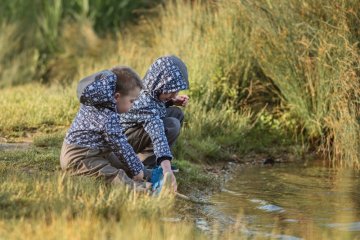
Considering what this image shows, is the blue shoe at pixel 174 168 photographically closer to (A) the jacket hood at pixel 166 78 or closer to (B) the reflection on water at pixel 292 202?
(B) the reflection on water at pixel 292 202

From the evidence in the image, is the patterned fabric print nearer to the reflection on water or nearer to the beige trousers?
the beige trousers

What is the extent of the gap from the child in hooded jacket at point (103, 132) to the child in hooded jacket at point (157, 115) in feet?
1.05

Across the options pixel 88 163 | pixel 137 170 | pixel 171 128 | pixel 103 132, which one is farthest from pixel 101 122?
pixel 171 128

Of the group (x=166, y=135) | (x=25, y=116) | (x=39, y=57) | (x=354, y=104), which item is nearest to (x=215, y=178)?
(x=166, y=135)

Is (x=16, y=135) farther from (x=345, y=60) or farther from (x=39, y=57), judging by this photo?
(x=39, y=57)

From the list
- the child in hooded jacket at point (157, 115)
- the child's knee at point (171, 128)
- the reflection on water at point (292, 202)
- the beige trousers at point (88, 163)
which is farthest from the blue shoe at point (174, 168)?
the beige trousers at point (88, 163)

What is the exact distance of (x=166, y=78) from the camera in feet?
24.2

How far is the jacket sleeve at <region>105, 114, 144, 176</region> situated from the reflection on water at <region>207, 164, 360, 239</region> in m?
0.80

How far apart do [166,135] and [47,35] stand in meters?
8.46

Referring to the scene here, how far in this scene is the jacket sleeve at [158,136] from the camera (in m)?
7.07

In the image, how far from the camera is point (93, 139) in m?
6.92

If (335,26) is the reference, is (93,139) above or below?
below

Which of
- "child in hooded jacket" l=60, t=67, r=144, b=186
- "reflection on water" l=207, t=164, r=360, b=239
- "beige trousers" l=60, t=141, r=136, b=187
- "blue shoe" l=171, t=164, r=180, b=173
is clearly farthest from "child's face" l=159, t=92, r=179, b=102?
"reflection on water" l=207, t=164, r=360, b=239

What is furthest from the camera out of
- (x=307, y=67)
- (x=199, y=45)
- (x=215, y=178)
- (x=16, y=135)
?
(x=199, y=45)
